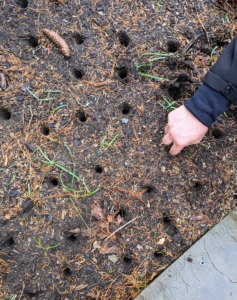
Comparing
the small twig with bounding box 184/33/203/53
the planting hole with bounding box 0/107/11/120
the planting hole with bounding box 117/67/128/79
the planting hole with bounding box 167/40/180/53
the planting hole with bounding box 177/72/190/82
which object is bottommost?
the planting hole with bounding box 0/107/11/120

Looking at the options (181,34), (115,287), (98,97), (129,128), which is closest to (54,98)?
(98,97)

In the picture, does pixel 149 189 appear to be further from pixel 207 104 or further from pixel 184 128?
pixel 207 104

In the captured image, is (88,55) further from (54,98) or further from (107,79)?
(54,98)

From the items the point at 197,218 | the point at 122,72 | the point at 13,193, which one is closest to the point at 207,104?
the point at 122,72

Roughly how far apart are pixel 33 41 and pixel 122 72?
0.70m

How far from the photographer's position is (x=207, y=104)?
1.98 metres

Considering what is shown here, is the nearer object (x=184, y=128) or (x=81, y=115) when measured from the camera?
(x=184, y=128)

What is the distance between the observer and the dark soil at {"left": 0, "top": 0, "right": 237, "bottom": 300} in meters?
2.23

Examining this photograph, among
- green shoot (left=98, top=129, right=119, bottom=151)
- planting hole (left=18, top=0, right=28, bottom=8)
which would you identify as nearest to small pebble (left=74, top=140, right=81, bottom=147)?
green shoot (left=98, top=129, right=119, bottom=151)

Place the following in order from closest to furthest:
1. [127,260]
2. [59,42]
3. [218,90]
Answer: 1. [218,90]
2. [127,260]
3. [59,42]

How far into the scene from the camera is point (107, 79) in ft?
7.82

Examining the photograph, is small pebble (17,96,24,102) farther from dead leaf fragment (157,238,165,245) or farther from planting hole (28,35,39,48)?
dead leaf fragment (157,238,165,245)

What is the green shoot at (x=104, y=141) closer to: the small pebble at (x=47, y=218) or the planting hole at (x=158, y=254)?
the small pebble at (x=47, y=218)

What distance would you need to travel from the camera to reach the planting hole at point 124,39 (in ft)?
7.99
